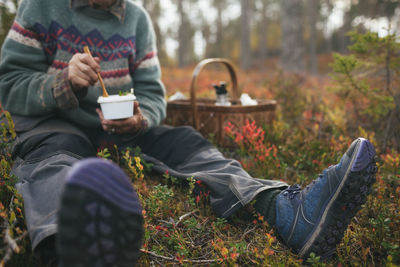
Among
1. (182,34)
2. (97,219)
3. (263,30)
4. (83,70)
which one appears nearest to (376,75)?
(83,70)

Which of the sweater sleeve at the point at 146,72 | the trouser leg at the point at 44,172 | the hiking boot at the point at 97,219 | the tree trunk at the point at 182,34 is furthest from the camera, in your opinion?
the tree trunk at the point at 182,34

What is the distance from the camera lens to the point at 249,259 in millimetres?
1501

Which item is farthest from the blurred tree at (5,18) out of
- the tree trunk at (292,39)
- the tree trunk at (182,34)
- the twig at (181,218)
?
the tree trunk at (182,34)

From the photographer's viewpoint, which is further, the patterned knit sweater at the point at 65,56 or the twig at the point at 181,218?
the patterned knit sweater at the point at 65,56

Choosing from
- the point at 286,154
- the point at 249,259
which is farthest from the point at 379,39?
the point at 249,259

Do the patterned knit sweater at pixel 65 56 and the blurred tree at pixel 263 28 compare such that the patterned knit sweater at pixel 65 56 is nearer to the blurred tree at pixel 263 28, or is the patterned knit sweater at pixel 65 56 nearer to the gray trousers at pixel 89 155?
the gray trousers at pixel 89 155

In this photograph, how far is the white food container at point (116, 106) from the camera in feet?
5.65

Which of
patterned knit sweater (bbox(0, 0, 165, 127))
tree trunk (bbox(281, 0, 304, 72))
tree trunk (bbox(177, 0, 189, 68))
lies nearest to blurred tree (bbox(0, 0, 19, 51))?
patterned knit sweater (bbox(0, 0, 165, 127))

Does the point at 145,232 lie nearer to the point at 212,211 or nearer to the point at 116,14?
the point at 212,211

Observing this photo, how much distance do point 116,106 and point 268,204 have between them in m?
1.05

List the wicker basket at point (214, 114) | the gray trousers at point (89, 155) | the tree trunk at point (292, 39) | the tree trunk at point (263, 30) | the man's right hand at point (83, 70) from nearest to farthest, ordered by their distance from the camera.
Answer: the gray trousers at point (89, 155), the man's right hand at point (83, 70), the wicker basket at point (214, 114), the tree trunk at point (292, 39), the tree trunk at point (263, 30)

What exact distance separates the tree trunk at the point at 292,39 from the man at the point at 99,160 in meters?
7.47

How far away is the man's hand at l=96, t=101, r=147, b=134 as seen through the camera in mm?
1908

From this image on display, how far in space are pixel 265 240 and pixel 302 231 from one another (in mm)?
237
